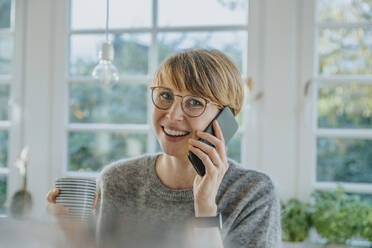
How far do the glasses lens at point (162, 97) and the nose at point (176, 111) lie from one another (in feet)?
0.04

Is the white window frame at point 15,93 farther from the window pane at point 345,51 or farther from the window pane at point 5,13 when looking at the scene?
the window pane at point 345,51

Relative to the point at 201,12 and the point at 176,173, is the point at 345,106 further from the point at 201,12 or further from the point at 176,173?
the point at 176,173

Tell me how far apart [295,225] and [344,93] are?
522mm

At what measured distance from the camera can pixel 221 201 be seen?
0.91 m

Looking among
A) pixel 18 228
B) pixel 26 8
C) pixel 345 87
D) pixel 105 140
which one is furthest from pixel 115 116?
pixel 18 228

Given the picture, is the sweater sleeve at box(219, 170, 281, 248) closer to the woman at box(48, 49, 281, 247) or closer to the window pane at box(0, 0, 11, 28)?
the woman at box(48, 49, 281, 247)

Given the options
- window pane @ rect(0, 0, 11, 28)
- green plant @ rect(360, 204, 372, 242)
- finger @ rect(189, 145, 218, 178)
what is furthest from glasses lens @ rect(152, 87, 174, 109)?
window pane @ rect(0, 0, 11, 28)

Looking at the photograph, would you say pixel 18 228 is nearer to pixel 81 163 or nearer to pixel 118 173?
pixel 118 173

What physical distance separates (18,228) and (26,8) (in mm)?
1741

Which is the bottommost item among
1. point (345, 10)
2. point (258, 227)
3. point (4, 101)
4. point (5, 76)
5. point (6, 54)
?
point (258, 227)

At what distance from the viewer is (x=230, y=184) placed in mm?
931

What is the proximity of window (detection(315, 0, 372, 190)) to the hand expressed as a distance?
0.90m

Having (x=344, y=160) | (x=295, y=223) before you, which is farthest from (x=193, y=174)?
(x=344, y=160)

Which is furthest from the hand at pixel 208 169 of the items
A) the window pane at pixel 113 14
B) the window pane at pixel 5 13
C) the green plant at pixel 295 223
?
the window pane at pixel 5 13
